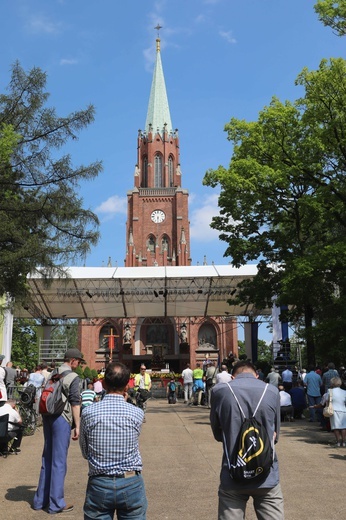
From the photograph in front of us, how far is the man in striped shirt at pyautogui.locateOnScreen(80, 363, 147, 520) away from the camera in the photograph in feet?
10.1

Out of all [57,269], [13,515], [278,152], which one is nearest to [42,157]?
[57,269]

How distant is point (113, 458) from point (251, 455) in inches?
32.3

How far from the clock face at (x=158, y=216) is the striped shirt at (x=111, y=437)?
59309mm

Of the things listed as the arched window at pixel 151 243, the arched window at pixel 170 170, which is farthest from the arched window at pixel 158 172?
the arched window at pixel 151 243

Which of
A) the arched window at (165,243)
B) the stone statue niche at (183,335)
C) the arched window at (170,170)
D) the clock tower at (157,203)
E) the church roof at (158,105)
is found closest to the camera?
the stone statue niche at (183,335)

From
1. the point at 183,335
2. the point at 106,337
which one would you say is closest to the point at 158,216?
the point at 106,337

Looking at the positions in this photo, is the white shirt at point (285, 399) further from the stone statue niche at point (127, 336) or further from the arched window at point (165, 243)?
the arched window at point (165, 243)

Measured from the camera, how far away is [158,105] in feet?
238

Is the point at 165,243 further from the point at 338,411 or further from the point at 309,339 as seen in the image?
the point at 338,411

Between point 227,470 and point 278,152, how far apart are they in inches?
655

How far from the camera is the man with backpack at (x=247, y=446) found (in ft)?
10.6

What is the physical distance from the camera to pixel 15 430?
27.3ft

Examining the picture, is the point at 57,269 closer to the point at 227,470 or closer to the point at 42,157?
the point at 42,157

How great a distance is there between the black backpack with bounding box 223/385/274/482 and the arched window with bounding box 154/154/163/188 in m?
63.3
